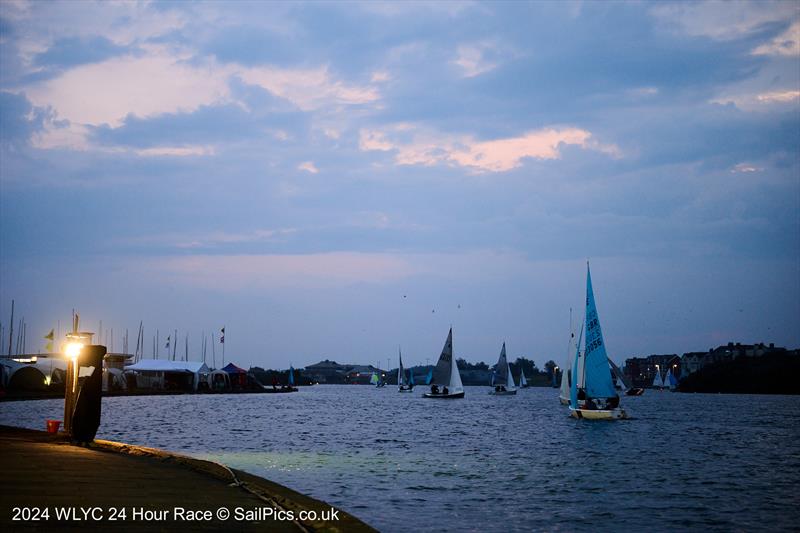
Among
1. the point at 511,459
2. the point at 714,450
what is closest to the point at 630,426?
the point at 714,450

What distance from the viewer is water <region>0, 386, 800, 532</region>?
22797mm

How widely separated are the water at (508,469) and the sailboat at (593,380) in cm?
156

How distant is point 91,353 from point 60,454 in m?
4.94

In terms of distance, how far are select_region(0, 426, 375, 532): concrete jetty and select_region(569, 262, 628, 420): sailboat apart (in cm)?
4649

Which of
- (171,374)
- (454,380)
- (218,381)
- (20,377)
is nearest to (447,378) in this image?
(454,380)

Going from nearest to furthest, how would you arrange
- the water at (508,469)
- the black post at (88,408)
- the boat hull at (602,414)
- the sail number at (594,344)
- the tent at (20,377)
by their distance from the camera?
1. the black post at (88,408)
2. the water at (508,469)
3. the sail number at (594,344)
4. the boat hull at (602,414)
5. the tent at (20,377)

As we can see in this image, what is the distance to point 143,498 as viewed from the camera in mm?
13172

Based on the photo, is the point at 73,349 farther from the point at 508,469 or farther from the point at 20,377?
the point at 20,377

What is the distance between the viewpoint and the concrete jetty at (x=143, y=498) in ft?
36.8

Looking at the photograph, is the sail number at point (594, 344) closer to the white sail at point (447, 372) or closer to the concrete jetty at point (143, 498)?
the white sail at point (447, 372)

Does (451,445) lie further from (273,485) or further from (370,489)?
(273,485)

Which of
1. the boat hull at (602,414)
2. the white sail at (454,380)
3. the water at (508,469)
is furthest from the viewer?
the white sail at (454,380)

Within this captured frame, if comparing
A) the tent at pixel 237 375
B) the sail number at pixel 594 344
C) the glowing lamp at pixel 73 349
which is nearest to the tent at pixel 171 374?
the tent at pixel 237 375

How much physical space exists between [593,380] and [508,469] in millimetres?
30663
